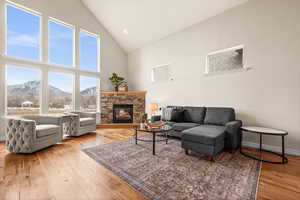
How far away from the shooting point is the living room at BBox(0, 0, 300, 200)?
177 centimetres

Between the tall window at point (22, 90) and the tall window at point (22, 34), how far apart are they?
0.45m

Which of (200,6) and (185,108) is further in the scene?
(185,108)

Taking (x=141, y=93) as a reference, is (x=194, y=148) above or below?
below

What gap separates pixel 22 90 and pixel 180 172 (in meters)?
4.72

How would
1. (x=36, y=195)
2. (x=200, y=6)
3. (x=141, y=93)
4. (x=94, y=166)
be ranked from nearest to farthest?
(x=36, y=195)
(x=94, y=166)
(x=200, y=6)
(x=141, y=93)

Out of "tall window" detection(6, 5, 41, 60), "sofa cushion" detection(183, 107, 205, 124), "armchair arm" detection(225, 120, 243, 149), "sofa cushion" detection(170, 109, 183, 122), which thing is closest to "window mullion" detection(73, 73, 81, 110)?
"tall window" detection(6, 5, 41, 60)

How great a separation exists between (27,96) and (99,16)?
3.81 m

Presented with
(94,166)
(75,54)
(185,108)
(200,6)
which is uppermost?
(200,6)

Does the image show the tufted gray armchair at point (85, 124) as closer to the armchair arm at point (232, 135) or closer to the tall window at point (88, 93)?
the tall window at point (88, 93)

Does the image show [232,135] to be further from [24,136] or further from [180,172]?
[24,136]

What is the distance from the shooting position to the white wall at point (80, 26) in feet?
11.2

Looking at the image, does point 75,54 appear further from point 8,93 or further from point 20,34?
point 8,93

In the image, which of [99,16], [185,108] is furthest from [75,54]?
[185,108]

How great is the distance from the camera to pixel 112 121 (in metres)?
5.39
